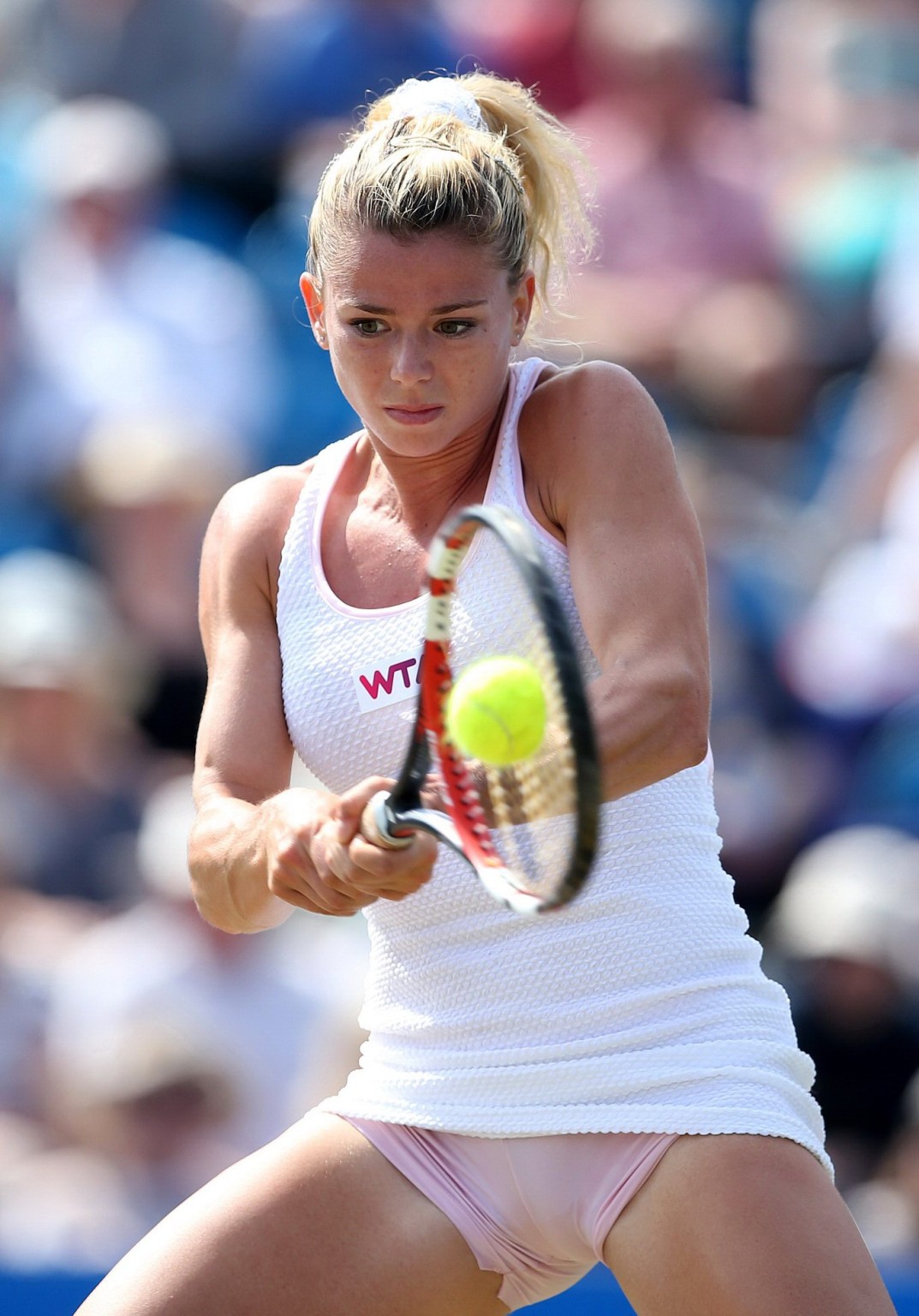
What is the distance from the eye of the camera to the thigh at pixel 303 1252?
7.42 feet

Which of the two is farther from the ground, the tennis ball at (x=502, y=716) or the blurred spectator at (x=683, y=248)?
the tennis ball at (x=502, y=716)

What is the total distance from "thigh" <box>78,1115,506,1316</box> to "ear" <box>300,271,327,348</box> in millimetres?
1004

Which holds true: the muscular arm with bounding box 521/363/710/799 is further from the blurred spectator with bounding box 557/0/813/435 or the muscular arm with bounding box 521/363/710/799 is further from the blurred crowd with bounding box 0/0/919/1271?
the blurred spectator with bounding box 557/0/813/435

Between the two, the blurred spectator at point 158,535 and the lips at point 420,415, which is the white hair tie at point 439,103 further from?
the blurred spectator at point 158,535

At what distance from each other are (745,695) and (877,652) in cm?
38

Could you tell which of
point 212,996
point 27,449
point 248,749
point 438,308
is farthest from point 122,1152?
point 438,308

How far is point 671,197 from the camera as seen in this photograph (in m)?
6.32

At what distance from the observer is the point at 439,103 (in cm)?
244

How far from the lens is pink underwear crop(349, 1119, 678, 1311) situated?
2234 millimetres

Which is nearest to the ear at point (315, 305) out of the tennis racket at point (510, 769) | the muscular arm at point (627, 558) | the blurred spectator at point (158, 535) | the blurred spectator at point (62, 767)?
the muscular arm at point (627, 558)

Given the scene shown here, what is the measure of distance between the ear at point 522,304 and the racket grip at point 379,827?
70 centimetres

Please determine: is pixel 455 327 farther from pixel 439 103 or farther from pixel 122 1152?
pixel 122 1152

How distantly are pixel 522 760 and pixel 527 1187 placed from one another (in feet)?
A: 2.06

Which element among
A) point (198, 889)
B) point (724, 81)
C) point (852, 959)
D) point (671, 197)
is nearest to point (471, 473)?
point (198, 889)
